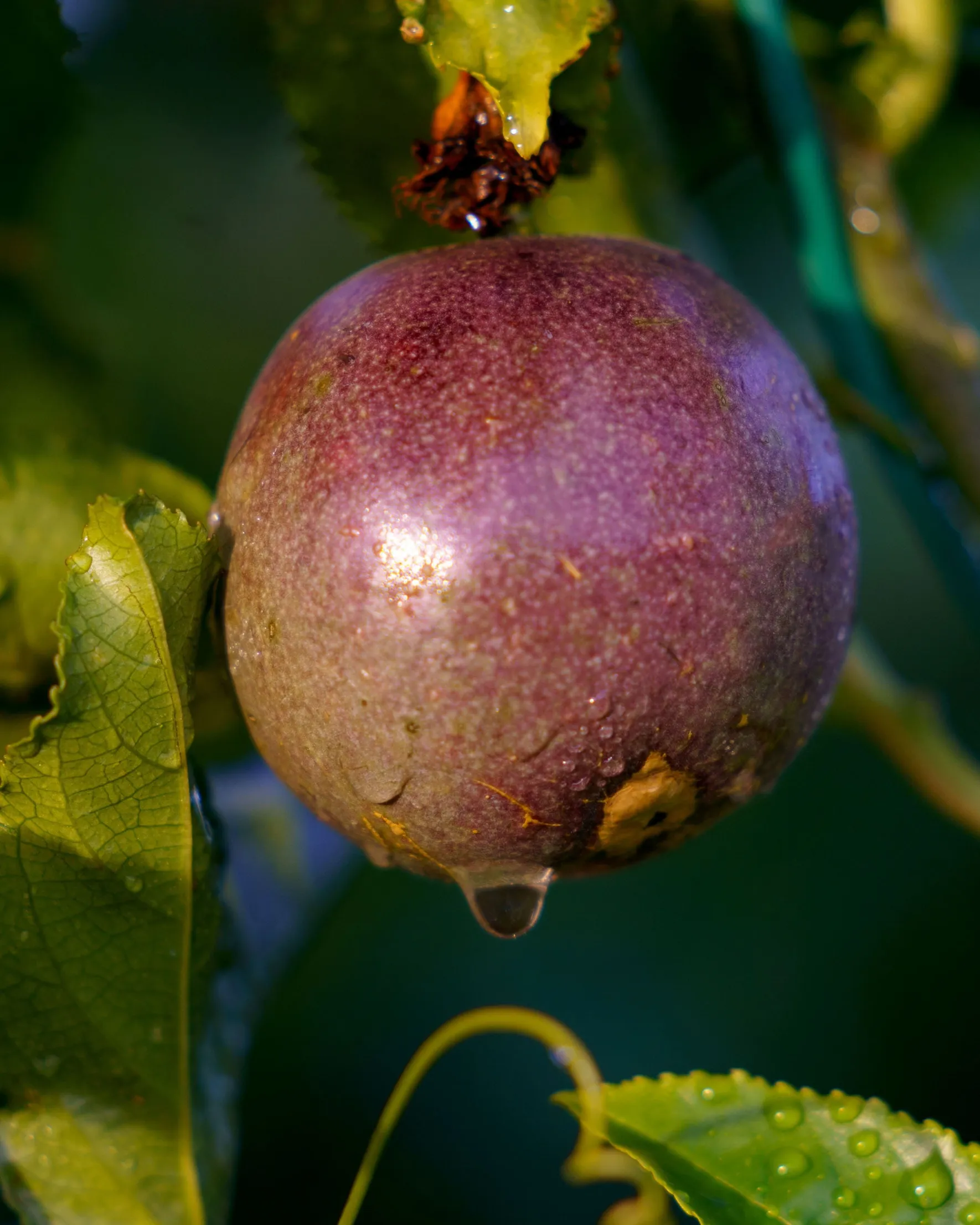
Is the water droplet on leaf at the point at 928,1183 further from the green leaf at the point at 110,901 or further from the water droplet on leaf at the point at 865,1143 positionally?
the green leaf at the point at 110,901

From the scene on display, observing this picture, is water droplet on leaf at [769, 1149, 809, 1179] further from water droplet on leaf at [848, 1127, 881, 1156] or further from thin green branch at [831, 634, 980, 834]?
thin green branch at [831, 634, 980, 834]

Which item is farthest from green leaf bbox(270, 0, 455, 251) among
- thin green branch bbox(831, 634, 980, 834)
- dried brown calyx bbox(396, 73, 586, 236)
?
thin green branch bbox(831, 634, 980, 834)

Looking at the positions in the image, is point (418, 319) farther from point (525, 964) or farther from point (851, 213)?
point (525, 964)

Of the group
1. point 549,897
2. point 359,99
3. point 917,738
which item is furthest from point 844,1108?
point 549,897

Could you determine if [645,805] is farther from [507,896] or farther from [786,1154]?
[786,1154]

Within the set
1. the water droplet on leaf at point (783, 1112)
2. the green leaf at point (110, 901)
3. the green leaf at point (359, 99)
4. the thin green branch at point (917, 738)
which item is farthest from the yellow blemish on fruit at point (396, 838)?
the thin green branch at point (917, 738)

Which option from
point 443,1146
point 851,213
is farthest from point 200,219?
point 443,1146
